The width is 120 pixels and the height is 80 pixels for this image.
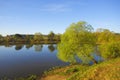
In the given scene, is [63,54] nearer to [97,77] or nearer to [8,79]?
[8,79]

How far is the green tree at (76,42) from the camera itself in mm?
Result: 30547

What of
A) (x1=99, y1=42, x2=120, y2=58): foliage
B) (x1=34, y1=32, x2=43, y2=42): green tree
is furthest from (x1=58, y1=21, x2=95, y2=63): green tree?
(x1=34, y1=32, x2=43, y2=42): green tree

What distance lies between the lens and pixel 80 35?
31047 mm

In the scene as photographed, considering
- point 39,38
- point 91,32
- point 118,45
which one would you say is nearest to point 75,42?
point 91,32

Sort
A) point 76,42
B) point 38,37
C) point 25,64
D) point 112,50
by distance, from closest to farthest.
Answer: point 76,42
point 112,50
point 25,64
point 38,37

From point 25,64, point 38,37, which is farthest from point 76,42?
point 38,37

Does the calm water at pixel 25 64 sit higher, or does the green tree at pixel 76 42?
the green tree at pixel 76 42

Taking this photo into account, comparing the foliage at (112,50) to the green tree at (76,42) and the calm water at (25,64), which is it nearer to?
the green tree at (76,42)

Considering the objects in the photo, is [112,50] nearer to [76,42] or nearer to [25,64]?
[76,42]

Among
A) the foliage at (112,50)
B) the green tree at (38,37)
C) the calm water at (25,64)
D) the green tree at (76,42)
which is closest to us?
the calm water at (25,64)

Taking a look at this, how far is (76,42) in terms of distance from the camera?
100 ft

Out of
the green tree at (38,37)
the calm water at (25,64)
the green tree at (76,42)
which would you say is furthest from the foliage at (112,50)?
the green tree at (38,37)

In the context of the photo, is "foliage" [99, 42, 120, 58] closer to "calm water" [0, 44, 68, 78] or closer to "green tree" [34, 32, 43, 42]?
"calm water" [0, 44, 68, 78]

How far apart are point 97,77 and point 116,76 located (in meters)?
1.54
